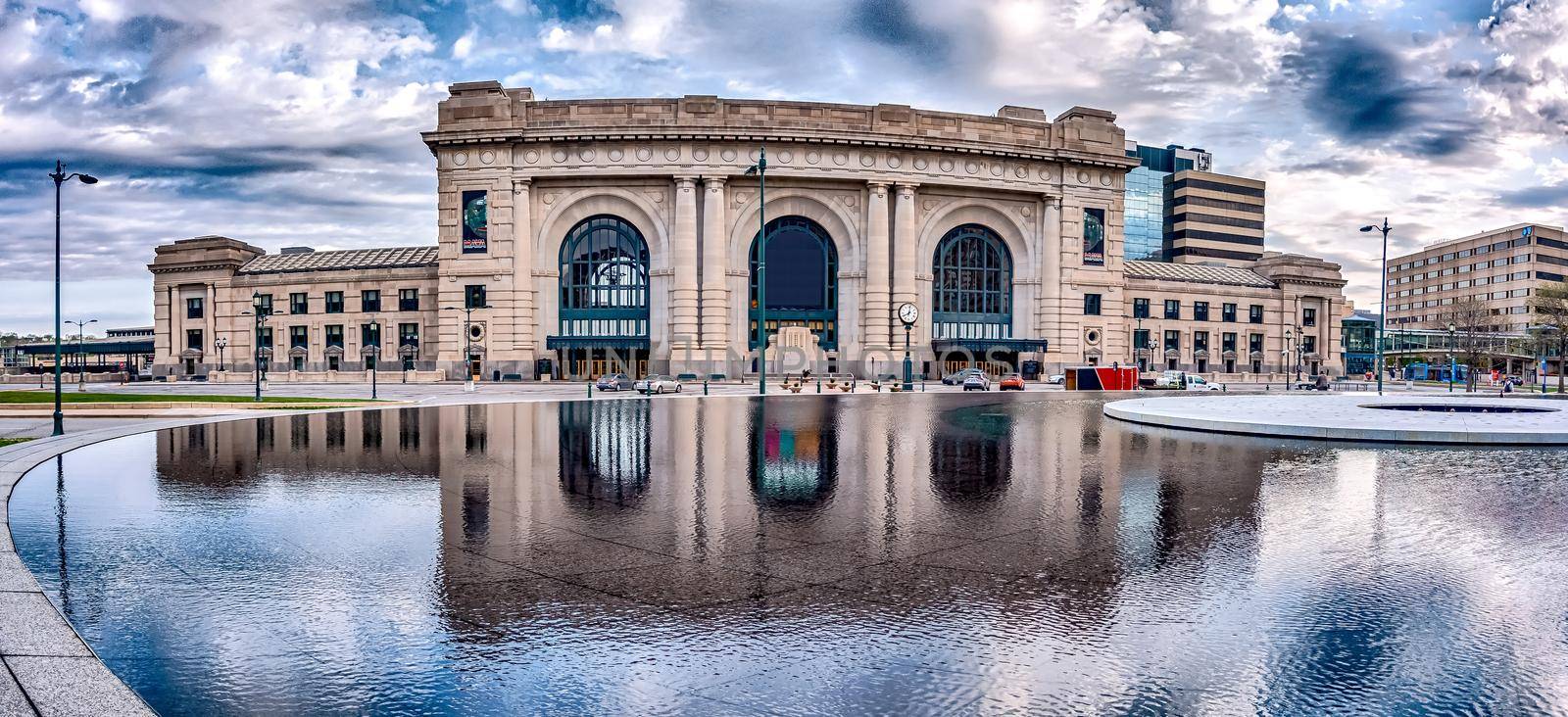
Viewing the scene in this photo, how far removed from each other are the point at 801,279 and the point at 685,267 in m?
11.4

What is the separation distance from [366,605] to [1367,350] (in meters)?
157

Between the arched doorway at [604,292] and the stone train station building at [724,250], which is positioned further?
the arched doorway at [604,292]

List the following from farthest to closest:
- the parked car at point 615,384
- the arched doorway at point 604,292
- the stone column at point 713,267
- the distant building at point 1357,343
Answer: the distant building at point 1357,343
the arched doorway at point 604,292
the stone column at point 713,267
the parked car at point 615,384

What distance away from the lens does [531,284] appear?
73375 millimetres

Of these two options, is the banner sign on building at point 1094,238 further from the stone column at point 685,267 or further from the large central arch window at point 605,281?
the large central arch window at point 605,281

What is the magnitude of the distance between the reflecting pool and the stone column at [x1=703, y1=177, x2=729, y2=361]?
56.8m

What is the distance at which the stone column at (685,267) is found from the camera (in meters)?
71.7

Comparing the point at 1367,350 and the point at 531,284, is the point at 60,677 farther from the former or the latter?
the point at 1367,350

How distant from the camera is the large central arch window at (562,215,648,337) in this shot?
75688 mm

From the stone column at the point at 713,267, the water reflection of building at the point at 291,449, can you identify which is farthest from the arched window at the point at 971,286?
the water reflection of building at the point at 291,449

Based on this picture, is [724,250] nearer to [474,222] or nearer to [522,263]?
[522,263]

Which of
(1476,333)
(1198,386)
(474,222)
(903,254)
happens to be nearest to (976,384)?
(1198,386)

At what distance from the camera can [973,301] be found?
8088 cm

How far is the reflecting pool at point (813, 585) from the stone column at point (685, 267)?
186 ft
